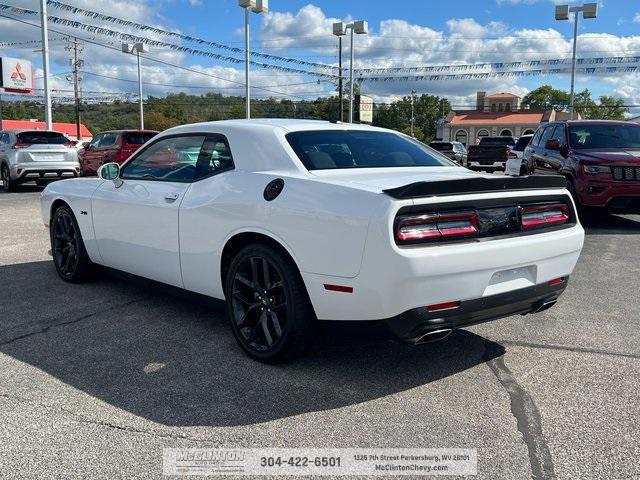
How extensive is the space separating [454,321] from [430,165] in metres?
1.58

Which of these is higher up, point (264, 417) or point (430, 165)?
point (430, 165)

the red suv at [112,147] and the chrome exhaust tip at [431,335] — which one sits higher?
the red suv at [112,147]

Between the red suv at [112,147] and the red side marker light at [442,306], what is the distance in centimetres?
1461

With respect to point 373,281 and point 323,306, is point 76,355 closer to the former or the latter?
point 323,306

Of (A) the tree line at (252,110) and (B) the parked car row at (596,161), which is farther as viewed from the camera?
(A) the tree line at (252,110)

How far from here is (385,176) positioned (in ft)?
12.4

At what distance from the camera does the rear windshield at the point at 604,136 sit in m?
9.91

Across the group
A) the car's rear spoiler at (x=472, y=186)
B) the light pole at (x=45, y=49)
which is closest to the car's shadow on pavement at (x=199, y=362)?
the car's rear spoiler at (x=472, y=186)

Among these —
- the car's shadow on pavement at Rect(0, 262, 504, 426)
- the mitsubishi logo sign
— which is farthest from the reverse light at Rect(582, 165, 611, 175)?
the mitsubishi logo sign

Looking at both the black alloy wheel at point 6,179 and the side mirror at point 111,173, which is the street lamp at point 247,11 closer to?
the black alloy wheel at point 6,179

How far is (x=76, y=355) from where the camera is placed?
Result: 13.1 ft

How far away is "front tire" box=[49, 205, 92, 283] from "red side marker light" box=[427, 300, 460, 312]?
3.71 meters

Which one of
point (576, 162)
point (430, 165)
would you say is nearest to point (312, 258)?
point (430, 165)

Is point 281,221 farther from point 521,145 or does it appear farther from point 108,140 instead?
point 108,140
